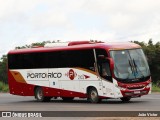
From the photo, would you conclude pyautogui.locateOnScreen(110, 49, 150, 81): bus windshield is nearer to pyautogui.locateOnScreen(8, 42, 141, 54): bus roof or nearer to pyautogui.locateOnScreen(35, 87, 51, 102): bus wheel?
pyautogui.locateOnScreen(8, 42, 141, 54): bus roof

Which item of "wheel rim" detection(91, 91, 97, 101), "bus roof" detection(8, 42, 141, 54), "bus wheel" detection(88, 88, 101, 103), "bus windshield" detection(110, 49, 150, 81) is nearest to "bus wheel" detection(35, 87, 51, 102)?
"bus roof" detection(8, 42, 141, 54)

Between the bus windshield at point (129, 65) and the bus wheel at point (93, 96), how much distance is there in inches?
78.2

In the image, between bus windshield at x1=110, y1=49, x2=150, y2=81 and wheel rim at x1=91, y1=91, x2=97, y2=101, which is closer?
bus windshield at x1=110, y1=49, x2=150, y2=81

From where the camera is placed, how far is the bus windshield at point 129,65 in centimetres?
3183

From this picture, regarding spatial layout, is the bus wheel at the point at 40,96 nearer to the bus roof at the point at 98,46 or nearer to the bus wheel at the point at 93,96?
the bus roof at the point at 98,46

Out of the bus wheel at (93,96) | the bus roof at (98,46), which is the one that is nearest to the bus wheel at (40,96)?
the bus roof at (98,46)

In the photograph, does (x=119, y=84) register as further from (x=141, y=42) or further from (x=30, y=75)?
(x=141, y=42)

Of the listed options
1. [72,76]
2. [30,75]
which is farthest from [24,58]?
[72,76]

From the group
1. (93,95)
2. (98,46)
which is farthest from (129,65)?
(93,95)

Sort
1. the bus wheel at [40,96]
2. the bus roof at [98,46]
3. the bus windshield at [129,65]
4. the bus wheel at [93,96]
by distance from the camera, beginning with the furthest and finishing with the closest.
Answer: the bus wheel at [40,96] < the bus wheel at [93,96] < the bus roof at [98,46] < the bus windshield at [129,65]

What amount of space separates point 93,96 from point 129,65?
2.79 metres

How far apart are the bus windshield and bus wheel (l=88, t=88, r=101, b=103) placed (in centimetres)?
199

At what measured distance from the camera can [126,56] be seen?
32.3 metres

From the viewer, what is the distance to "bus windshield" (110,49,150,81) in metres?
31.8
